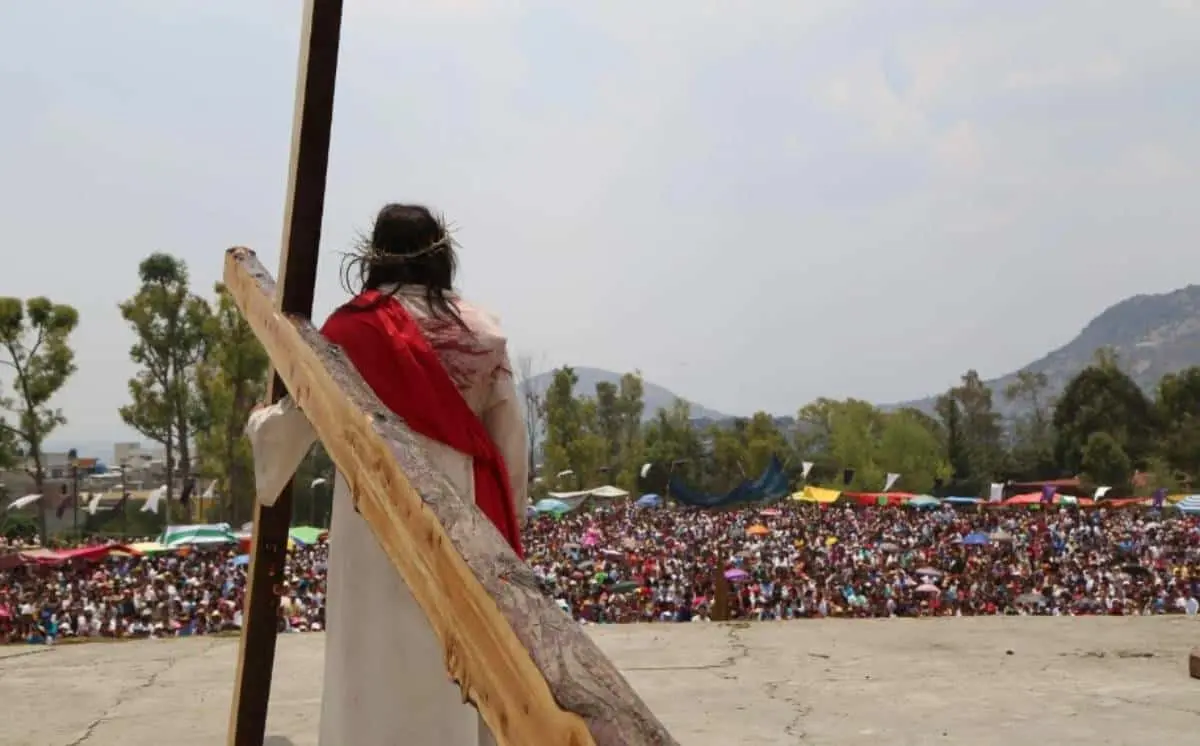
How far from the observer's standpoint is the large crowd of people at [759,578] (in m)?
15.6

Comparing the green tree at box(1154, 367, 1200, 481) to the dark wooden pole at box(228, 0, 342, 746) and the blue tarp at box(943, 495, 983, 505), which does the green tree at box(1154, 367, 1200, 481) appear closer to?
the blue tarp at box(943, 495, 983, 505)

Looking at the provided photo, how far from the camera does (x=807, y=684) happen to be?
421cm

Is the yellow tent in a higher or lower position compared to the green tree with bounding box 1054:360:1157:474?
lower

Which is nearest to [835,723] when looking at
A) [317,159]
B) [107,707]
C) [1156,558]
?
[317,159]

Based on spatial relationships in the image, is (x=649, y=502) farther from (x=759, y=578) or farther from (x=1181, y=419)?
(x=759, y=578)

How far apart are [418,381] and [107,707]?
8.99ft

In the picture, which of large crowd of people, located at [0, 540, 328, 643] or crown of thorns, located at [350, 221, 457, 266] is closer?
crown of thorns, located at [350, 221, 457, 266]

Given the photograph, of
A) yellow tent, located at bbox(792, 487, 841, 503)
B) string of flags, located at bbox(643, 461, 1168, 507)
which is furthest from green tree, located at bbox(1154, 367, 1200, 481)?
yellow tent, located at bbox(792, 487, 841, 503)

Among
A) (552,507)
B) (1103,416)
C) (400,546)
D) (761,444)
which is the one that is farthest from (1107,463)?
(400,546)

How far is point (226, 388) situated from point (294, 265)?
39.1 m

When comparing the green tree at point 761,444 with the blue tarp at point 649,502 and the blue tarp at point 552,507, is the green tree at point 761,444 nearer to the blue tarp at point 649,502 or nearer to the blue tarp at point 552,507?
the blue tarp at point 649,502

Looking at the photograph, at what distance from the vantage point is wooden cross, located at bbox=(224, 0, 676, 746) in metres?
1.13

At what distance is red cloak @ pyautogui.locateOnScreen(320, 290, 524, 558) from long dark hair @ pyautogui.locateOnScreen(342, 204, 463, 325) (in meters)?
0.10

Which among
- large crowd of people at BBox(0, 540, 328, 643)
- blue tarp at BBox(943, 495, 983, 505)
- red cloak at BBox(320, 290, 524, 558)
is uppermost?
red cloak at BBox(320, 290, 524, 558)
